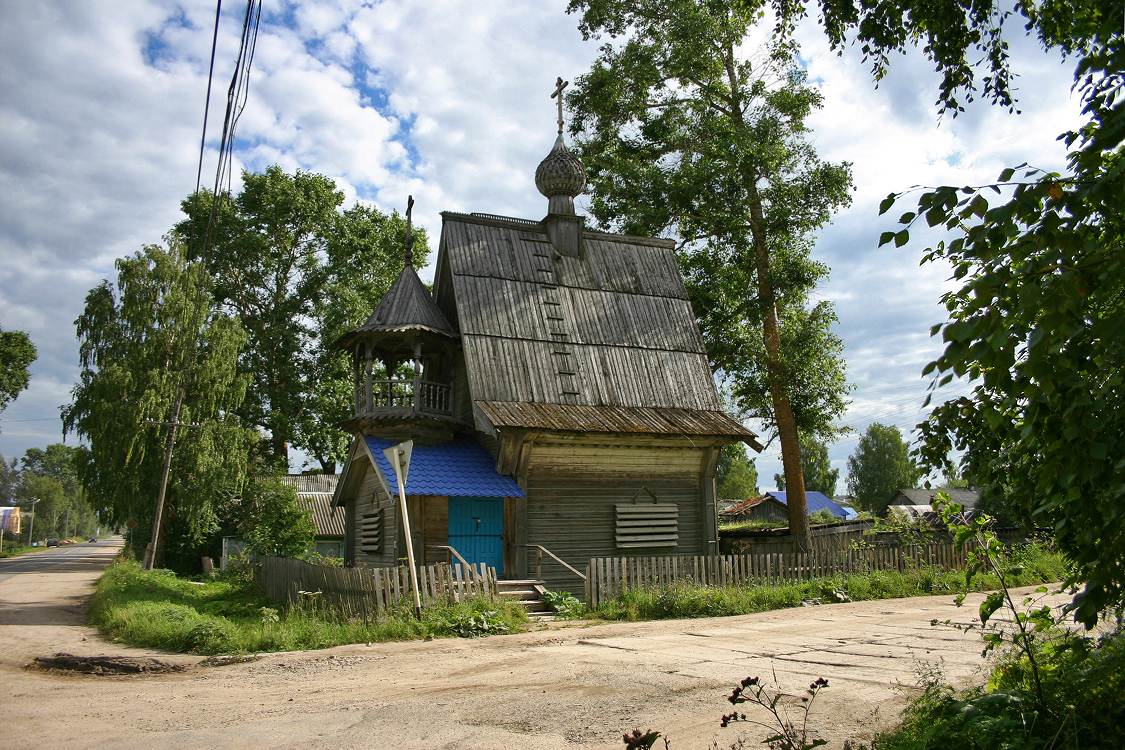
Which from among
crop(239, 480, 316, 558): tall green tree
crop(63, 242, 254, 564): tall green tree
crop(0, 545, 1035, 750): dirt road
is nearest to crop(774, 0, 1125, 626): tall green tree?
crop(0, 545, 1035, 750): dirt road

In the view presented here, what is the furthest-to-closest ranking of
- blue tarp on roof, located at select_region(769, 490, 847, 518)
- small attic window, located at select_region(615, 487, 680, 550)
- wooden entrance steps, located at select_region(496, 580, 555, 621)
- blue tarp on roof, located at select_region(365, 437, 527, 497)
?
blue tarp on roof, located at select_region(769, 490, 847, 518), small attic window, located at select_region(615, 487, 680, 550), blue tarp on roof, located at select_region(365, 437, 527, 497), wooden entrance steps, located at select_region(496, 580, 555, 621)

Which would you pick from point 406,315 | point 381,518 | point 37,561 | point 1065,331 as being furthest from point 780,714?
point 37,561

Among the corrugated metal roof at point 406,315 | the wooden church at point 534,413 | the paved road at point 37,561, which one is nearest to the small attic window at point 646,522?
the wooden church at point 534,413

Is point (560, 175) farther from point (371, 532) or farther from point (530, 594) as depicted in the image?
point (530, 594)

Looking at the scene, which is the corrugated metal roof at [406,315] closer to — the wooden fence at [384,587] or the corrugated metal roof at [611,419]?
the corrugated metal roof at [611,419]

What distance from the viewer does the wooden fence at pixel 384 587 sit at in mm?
12148

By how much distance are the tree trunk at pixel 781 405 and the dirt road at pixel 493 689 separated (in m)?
10.5

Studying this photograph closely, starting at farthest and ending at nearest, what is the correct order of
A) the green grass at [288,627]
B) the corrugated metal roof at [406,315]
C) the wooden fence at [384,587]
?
the corrugated metal roof at [406,315], the wooden fence at [384,587], the green grass at [288,627]

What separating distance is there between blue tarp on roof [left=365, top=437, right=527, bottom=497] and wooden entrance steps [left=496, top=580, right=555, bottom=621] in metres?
1.82

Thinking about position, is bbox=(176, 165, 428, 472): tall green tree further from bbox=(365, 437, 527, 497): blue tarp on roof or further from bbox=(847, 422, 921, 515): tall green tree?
bbox=(847, 422, 921, 515): tall green tree

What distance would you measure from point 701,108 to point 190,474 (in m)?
23.8

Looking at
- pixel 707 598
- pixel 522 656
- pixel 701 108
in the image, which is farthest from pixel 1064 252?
pixel 701 108

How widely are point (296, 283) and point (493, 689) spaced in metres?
34.0

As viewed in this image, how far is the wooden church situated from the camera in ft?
55.4
